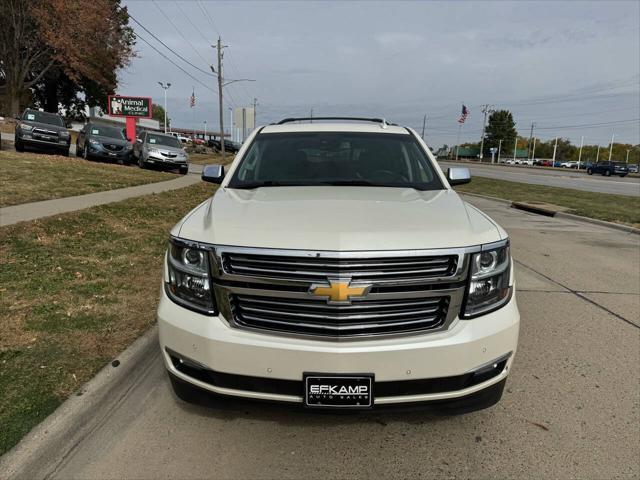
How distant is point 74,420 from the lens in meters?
2.87

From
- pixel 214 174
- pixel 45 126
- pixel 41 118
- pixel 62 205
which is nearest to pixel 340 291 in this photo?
pixel 214 174

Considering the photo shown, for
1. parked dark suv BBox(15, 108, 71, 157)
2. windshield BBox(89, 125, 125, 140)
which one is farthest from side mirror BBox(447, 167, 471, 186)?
windshield BBox(89, 125, 125, 140)

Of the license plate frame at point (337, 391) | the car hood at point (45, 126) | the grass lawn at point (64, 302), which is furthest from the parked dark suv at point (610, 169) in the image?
the license plate frame at point (337, 391)

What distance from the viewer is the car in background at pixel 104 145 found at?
64.5ft

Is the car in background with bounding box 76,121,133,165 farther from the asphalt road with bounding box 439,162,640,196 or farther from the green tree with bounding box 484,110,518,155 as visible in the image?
the green tree with bounding box 484,110,518,155

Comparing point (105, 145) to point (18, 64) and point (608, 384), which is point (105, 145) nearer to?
point (608, 384)

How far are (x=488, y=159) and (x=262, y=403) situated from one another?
125606 mm

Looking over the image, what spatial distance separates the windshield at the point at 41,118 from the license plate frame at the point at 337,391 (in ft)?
67.8

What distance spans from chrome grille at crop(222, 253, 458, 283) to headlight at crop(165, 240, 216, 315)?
15 cm

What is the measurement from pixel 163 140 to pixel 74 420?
66.7 feet

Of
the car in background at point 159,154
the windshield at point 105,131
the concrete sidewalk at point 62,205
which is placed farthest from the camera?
the car in background at point 159,154

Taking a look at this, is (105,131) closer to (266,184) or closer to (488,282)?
(266,184)

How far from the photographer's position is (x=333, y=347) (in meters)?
2.36

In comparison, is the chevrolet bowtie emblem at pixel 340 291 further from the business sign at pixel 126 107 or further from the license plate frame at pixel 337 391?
the business sign at pixel 126 107
